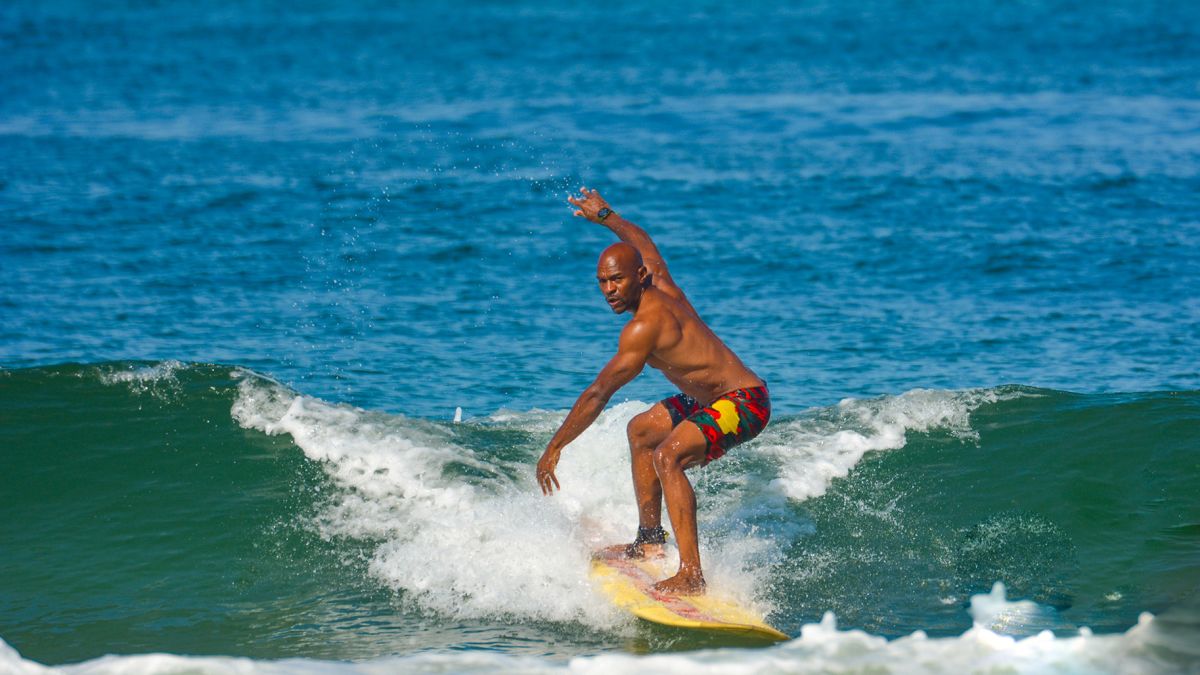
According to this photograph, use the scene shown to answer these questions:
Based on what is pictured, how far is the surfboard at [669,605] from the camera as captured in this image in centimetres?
750

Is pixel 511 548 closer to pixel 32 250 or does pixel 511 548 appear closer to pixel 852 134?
pixel 32 250

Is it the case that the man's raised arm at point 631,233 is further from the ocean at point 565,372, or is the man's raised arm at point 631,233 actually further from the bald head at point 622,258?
the ocean at point 565,372

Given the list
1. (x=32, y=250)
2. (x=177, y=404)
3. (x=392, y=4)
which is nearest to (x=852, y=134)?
(x=32, y=250)

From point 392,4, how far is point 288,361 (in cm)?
3942

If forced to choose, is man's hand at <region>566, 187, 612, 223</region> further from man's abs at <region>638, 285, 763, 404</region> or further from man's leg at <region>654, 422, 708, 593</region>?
man's leg at <region>654, 422, 708, 593</region>

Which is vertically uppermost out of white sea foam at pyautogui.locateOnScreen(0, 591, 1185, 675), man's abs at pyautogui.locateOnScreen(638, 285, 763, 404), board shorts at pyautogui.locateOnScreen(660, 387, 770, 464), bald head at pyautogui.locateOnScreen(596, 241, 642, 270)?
bald head at pyautogui.locateOnScreen(596, 241, 642, 270)

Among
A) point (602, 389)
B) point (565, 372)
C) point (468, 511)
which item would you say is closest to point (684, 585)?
point (602, 389)

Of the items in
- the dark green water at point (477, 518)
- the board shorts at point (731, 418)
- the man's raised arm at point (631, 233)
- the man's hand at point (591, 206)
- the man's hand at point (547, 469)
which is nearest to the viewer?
the man's hand at point (547, 469)

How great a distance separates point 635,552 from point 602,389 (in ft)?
4.14

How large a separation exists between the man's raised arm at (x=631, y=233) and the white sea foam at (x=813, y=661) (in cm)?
240

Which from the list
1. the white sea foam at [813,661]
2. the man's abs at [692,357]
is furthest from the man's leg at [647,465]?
the white sea foam at [813,661]

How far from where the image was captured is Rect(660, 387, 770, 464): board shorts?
7.86 metres

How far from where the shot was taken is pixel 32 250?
16.5 meters

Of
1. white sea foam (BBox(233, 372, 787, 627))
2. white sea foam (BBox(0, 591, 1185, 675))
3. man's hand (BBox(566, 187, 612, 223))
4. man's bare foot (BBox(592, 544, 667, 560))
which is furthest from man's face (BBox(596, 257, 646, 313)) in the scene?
white sea foam (BBox(0, 591, 1185, 675))
